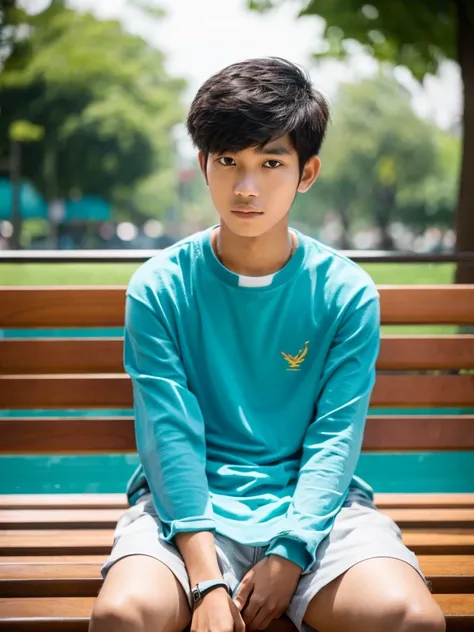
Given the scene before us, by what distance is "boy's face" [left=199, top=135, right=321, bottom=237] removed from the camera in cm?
233

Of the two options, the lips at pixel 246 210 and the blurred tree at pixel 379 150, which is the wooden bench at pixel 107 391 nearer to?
the lips at pixel 246 210

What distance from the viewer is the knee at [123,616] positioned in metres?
1.87

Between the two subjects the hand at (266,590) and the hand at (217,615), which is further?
the hand at (266,590)

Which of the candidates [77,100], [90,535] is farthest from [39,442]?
[77,100]

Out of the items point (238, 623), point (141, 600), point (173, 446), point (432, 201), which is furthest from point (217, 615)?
point (432, 201)

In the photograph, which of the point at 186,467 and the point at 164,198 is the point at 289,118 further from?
the point at 164,198

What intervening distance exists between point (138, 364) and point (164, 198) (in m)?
46.8

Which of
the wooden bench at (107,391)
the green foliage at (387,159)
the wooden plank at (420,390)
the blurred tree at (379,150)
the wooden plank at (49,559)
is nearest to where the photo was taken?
the wooden plank at (49,559)

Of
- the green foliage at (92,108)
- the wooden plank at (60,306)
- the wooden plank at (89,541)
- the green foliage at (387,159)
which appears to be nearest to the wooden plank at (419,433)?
the wooden plank at (89,541)

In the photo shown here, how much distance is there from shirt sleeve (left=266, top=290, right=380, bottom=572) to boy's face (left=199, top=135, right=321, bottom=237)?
367mm

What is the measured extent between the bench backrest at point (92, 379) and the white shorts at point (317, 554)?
0.84 metres

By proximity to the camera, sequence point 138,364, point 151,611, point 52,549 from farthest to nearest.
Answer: point 52,549
point 138,364
point 151,611

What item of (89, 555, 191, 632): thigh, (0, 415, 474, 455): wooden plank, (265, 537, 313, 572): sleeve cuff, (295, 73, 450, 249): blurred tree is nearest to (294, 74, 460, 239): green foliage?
(295, 73, 450, 249): blurred tree

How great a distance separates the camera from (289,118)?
2.34m
